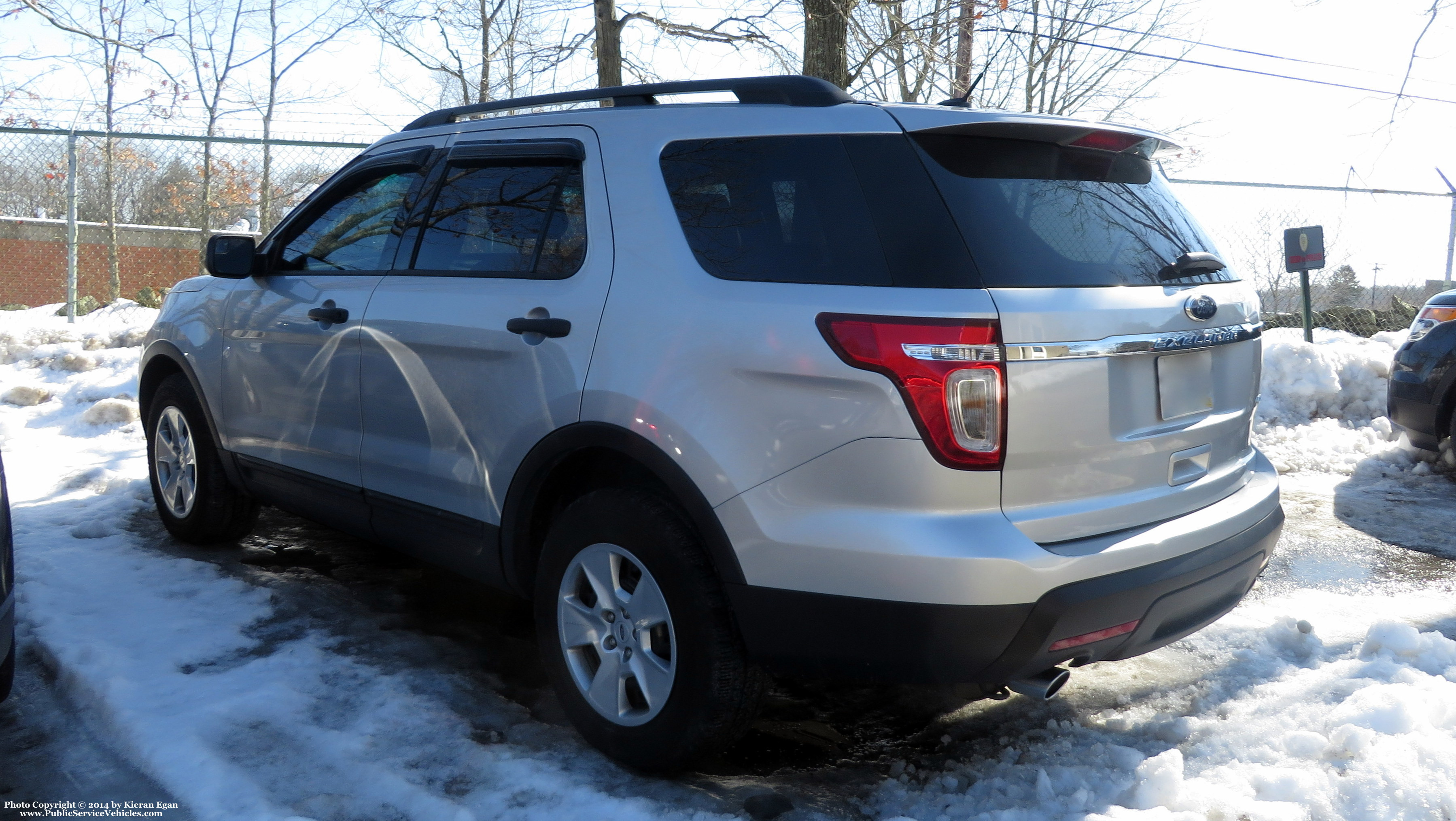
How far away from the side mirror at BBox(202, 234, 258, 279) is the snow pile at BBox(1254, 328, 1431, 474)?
6629 millimetres

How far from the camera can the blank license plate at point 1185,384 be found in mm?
2697

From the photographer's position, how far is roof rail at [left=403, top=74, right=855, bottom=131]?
2818mm

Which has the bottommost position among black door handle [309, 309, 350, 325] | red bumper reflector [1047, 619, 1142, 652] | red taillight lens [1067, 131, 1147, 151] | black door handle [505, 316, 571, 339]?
red bumper reflector [1047, 619, 1142, 652]

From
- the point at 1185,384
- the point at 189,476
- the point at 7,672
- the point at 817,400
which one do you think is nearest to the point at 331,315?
the point at 7,672

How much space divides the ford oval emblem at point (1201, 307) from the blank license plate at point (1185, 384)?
9 centimetres

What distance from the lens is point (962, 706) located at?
11.3 feet

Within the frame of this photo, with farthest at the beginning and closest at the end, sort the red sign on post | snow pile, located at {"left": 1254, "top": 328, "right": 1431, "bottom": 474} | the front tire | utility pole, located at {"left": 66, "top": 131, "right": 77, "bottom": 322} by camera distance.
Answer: utility pole, located at {"left": 66, "top": 131, "right": 77, "bottom": 322}
the red sign on post
snow pile, located at {"left": 1254, "top": 328, "right": 1431, "bottom": 474}
the front tire

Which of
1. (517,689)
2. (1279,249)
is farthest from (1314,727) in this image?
(1279,249)

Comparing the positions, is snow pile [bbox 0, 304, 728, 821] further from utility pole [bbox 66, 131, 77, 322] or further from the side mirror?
utility pole [bbox 66, 131, 77, 322]

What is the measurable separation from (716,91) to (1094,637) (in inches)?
70.6

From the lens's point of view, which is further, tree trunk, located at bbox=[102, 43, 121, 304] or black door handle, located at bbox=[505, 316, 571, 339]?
tree trunk, located at bbox=[102, 43, 121, 304]

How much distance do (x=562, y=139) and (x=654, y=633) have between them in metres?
1.56

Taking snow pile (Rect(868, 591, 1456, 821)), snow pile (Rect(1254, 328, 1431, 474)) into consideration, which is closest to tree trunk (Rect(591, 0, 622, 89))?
snow pile (Rect(1254, 328, 1431, 474))

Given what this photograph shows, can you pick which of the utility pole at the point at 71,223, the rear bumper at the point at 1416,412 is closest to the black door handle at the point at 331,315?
→ the rear bumper at the point at 1416,412
